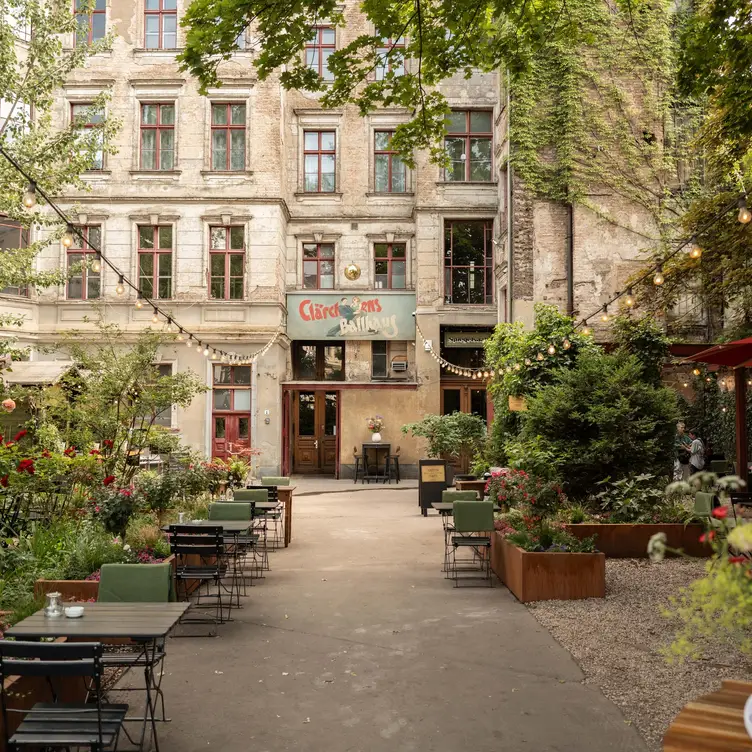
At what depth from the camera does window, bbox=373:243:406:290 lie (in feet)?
81.7

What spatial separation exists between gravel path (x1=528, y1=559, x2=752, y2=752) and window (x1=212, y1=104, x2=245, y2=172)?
1855 cm

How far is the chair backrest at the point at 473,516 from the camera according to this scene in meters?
9.28

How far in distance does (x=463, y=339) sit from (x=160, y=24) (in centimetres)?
1403

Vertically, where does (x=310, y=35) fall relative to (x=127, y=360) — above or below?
above

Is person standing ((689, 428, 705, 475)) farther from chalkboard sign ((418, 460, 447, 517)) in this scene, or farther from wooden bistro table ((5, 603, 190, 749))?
wooden bistro table ((5, 603, 190, 749))

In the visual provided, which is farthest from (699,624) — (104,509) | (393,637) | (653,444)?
(653,444)

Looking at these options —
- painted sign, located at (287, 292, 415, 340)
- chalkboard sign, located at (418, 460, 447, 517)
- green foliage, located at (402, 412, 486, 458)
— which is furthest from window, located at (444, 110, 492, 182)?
chalkboard sign, located at (418, 460, 447, 517)

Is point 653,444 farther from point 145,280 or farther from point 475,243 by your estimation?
point 145,280

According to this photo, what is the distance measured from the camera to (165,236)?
76.1 feet

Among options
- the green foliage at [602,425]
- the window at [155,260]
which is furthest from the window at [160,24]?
the green foliage at [602,425]

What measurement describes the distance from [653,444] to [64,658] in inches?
401

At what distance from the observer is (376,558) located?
10586mm

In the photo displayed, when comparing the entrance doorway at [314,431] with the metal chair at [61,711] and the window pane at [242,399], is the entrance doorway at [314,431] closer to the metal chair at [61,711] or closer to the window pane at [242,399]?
the window pane at [242,399]

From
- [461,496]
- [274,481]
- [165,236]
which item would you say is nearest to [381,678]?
[461,496]
